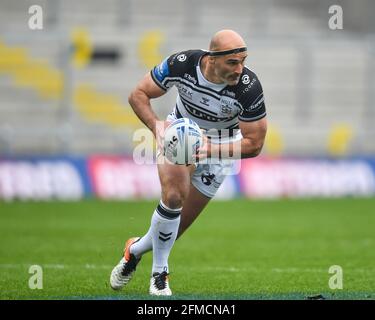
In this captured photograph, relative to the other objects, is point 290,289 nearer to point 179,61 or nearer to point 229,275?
point 229,275

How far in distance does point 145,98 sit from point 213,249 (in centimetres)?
498

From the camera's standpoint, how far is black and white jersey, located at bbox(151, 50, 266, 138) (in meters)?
9.50

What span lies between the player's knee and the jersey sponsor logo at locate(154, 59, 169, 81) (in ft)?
4.08

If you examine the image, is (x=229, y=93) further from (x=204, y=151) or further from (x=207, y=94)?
(x=204, y=151)

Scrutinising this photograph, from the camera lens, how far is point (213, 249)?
14.4m

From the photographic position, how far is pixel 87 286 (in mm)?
10227

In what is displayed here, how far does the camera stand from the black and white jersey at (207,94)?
31.2ft

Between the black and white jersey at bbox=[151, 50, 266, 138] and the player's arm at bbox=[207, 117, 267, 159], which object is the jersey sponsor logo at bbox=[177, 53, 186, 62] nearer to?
the black and white jersey at bbox=[151, 50, 266, 138]

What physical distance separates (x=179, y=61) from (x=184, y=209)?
157 cm

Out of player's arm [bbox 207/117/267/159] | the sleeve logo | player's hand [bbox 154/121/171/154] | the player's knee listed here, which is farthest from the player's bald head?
the player's knee

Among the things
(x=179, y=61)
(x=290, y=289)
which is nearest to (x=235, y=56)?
(x=179, y=61)

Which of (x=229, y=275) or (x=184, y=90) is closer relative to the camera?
(x=184, y=90)

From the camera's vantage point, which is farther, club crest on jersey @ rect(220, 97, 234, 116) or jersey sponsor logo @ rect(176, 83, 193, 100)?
jersey sponsor logo @ rect(176, 83, 193, 100)

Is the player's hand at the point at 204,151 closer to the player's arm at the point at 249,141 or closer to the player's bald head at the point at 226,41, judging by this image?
the player's arm at the point at 249,141
